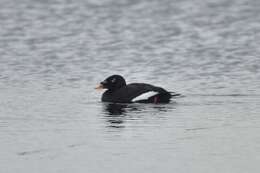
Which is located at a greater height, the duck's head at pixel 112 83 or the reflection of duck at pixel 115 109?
the duck's head at pixel 112 83

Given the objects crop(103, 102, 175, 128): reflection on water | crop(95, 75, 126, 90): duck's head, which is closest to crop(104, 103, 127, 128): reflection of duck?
crop(103, 102, 175, 128): reflection on water

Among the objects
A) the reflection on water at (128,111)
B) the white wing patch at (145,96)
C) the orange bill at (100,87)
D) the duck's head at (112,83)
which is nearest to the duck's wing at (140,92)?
the white wing patch at (145,96)

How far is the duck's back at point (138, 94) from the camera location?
744 inches

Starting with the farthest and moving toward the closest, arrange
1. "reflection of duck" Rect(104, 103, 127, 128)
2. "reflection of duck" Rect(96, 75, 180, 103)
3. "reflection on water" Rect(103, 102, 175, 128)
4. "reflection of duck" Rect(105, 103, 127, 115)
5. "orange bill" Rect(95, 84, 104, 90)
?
"orange bill" Rect(95, 84, 104, 90)
"reflection of duck" Rect(96, 75, 180, 103)
"reflection of duck" Rect(105, 103, 127, 115)
"reflection on water" Rect(103, 102, 175, 128)
"reflection of duck" Rect(104, 103, 127, 128)

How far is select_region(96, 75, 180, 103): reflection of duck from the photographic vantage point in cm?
1891

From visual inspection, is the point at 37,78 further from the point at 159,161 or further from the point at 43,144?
the point at 159,161

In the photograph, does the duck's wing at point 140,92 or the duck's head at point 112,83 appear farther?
the duck's head at point 112,83

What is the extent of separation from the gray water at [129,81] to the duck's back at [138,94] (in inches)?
11.0

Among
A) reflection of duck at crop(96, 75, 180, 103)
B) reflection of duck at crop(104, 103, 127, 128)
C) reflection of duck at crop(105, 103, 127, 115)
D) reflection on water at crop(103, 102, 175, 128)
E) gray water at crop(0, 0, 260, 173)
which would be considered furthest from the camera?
reflection of duck at crop(96, 75, 180, 103)

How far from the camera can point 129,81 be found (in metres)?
22.2

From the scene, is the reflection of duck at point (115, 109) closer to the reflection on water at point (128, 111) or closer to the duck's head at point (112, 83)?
the reflection on water at point (128, 111)

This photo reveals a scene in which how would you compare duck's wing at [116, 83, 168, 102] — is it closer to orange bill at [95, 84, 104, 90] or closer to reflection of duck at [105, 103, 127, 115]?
reflection of duck at [105, 103, 127, 115]

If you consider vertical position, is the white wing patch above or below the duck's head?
below

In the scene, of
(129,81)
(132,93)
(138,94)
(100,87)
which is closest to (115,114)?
(138,94)
